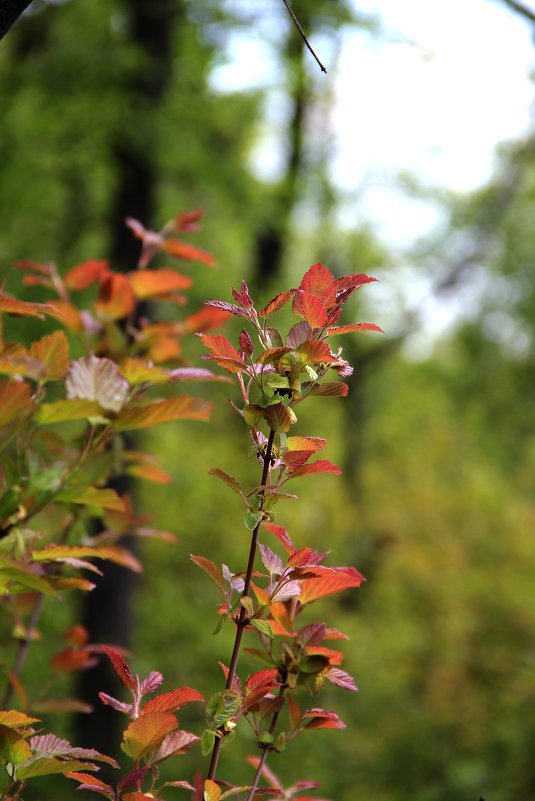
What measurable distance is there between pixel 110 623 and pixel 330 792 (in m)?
2.33

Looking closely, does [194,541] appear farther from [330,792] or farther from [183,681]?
[330,792]

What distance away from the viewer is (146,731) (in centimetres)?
66

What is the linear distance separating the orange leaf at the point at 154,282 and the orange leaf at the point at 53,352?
13.9 inches

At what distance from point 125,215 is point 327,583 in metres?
3.49

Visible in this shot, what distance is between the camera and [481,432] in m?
12.3

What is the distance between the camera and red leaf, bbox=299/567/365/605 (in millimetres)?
729

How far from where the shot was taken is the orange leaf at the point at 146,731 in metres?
0.65

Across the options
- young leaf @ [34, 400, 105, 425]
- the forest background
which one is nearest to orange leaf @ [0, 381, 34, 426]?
young leaf @ [34, 400, 105, 425]

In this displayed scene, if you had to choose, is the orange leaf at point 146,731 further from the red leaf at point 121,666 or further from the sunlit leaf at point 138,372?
Answer: the sunlit leaf at point 138,372

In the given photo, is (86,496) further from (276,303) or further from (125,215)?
(125,215)

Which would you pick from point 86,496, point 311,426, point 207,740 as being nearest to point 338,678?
point 207,740

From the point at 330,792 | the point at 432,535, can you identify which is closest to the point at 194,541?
the point at 330,792

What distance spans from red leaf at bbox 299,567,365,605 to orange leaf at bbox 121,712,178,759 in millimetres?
170

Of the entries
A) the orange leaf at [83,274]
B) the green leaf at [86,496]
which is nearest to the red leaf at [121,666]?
the green leaf at [86,496]
